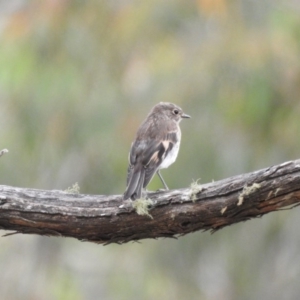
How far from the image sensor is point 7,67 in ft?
29.2

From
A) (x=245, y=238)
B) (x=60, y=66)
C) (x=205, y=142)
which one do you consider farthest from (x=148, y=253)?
(x=60, y=66)

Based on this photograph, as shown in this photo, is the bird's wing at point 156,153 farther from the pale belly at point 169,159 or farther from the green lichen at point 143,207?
the green lichen at point 143,207

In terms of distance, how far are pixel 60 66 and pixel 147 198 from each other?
173 inches

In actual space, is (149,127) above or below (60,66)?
below

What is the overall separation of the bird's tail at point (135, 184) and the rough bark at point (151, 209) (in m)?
0.07

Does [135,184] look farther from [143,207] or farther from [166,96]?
[166,96]

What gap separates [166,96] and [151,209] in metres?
4.26

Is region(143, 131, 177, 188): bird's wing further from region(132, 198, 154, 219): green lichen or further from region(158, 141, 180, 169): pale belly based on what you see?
→ region(132, 198, 154, 219): green lichen

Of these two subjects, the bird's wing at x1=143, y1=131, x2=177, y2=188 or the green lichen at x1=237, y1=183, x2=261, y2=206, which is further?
the bird's wing at x1=143, y1=131, x2=177, y2=188

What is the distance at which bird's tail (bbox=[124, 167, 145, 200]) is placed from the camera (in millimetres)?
4918

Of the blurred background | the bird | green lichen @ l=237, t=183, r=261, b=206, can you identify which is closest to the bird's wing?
the bird

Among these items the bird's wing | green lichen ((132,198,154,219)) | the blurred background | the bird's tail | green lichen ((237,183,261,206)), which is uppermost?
the blurred background

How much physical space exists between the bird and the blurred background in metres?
2.02

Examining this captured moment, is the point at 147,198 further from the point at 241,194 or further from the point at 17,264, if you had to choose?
the point at 17,264
